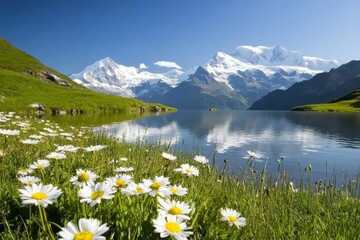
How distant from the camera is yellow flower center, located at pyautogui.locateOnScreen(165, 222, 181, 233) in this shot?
2746 mm

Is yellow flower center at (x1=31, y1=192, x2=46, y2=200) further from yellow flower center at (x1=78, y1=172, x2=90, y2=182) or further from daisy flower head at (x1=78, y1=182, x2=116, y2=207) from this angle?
yellow flower center at (x1=78, y1=172, x2=90, y2=182)

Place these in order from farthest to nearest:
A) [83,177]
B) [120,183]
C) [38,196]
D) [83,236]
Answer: [83,177] < [120,183] < [38,196] < [83,236]

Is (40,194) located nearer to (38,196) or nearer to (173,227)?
(38,196)

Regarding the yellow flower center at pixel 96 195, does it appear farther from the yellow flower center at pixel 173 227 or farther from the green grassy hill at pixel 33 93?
the green grassy hill at pixel 33 93

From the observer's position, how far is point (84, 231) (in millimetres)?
2520

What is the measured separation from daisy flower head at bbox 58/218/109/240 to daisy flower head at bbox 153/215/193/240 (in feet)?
1.38

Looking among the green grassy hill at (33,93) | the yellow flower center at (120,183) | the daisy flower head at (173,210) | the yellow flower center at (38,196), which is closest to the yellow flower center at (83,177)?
the yellow flower center at (120,183)

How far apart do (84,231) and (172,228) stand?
26.6 inches

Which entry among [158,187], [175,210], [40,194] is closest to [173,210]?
[175,210]

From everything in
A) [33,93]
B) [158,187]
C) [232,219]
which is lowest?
[232,219]

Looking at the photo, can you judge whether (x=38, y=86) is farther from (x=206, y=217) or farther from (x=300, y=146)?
(x=206, y=217)

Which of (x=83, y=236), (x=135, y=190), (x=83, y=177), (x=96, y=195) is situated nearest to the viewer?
(x=83, y=236)

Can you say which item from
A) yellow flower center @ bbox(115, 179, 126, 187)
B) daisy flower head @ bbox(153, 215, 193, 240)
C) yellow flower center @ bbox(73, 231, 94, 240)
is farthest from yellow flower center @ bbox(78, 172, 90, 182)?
yellow flower center @ bbox(73, 231, 94, 240)

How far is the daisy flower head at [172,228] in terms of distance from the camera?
267 cm
